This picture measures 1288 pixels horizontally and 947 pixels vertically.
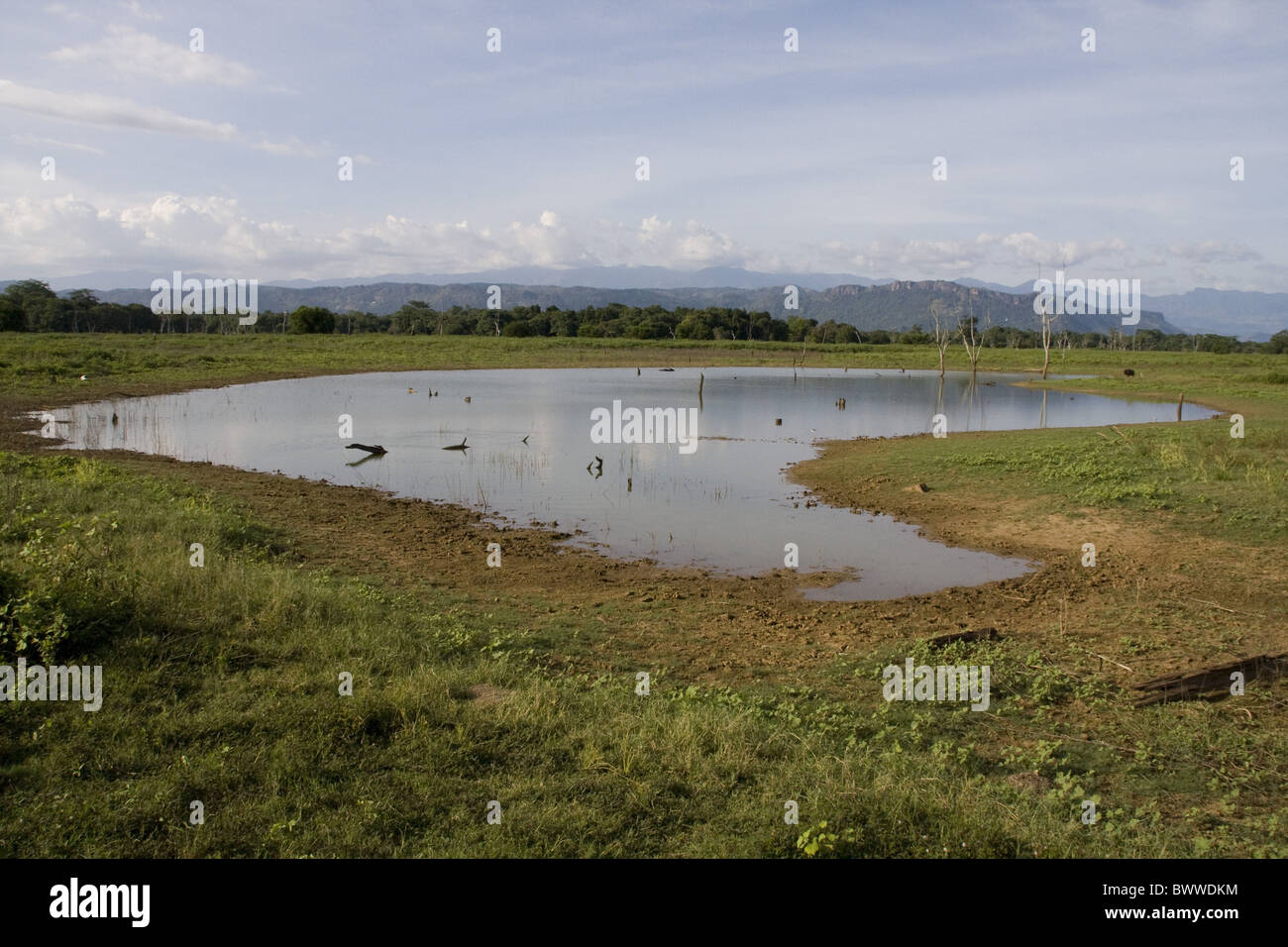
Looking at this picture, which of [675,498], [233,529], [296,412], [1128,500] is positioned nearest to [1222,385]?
[1128,500]

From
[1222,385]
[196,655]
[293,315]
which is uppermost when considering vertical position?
[293,315]

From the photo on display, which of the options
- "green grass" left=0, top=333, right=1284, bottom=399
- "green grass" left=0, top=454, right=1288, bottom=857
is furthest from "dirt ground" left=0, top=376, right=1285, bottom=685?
"green grass" left=0, top=333, right=1284, bottom=399

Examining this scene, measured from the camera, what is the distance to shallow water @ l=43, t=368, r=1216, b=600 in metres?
13.4

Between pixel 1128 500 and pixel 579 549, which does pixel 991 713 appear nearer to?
pixel 579 549

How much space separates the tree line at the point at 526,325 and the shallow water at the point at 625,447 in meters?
48.4

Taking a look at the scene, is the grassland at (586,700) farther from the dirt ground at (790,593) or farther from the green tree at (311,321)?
the green tree at (311,321)

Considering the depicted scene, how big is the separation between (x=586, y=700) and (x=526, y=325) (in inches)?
3839

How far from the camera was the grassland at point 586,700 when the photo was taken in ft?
15.0

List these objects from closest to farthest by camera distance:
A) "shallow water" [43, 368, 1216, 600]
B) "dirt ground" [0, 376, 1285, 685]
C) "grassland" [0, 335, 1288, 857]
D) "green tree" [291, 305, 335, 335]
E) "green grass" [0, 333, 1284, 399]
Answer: "grassland" [0, 335, 1288, 857], "dirt ground" [0, 376, 1285, 685], "shallow water" [43, 368, 1216, 600], "green grass" [0, 333, 1284, 399], "green tree" [291, 305, 335, 335]

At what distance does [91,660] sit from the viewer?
628 centimetres

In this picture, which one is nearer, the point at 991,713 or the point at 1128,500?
the point at 991,713

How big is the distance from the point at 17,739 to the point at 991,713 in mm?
6816

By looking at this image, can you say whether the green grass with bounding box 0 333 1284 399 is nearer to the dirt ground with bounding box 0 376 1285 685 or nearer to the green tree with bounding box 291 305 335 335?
the green tree with bounding box 291 305 335 335

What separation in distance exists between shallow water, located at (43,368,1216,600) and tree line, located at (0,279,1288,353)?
48.4 m
